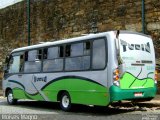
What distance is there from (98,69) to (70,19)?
9.85m

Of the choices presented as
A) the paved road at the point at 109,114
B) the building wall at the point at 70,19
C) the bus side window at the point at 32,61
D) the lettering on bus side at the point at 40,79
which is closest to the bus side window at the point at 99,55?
the paved road at the point at 109,114

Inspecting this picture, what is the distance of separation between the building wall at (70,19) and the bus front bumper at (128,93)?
4.37 metres

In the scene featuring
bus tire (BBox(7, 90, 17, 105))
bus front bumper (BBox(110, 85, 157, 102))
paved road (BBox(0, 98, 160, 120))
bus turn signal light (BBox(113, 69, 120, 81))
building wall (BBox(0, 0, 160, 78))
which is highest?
building wall (BBox(0, 0, 160, 78))

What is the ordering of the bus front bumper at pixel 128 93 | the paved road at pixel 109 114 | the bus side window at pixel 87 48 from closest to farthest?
the paved road at pixel 109 114 < the bus front bumper at pixel 128 93 < the bus side window at pixel 87 48

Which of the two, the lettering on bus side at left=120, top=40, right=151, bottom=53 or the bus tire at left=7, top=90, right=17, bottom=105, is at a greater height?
the lettering on bus side at left=120, top=40, right=151, bottom=53

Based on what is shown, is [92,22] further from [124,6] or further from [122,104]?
[122,104]

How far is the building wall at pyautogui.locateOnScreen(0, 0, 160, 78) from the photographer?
1852 cm

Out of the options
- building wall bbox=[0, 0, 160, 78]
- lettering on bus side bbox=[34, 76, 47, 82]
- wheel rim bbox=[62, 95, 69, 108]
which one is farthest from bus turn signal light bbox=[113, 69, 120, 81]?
building wall bbox=[0, 0, 160, 78]

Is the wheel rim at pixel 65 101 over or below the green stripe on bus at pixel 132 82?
below

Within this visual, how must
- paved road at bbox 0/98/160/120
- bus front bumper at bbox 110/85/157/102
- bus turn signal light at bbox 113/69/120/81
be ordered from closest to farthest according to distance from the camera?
paved road at bbox 0/98/160/120, bus front bumper at bbox 110/85/157/102, bus turn signal light at bbox 113/69/120/81

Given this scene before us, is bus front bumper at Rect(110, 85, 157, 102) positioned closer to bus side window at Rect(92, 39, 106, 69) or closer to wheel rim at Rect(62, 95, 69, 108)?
bus side window at Rect(92, 39, 106, 69)

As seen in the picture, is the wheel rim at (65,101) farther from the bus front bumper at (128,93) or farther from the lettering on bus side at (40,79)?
the bus front bumper at (128,93)

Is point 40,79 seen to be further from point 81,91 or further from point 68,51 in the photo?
point 81,91

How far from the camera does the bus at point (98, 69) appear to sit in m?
12.9
